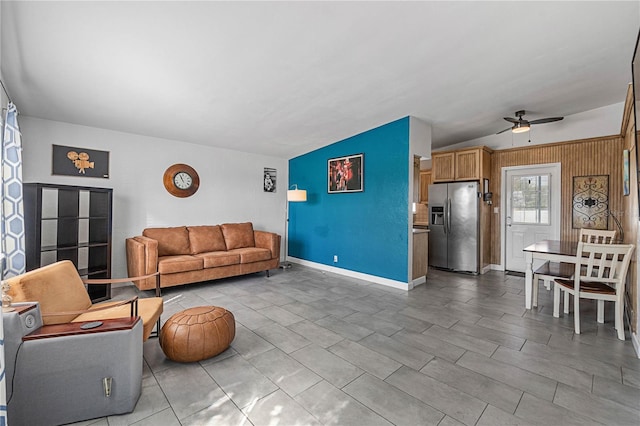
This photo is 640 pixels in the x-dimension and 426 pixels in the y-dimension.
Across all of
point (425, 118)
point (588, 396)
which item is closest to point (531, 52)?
point (425, 118)

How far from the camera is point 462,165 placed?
553cm

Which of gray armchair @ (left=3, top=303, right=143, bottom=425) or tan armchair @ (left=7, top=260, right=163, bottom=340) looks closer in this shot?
gray armchair @ (left=3, top=303, right=143, bottom=425)

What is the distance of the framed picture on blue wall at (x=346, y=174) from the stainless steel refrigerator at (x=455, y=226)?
6.34 ft

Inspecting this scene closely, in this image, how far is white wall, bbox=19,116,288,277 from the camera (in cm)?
386

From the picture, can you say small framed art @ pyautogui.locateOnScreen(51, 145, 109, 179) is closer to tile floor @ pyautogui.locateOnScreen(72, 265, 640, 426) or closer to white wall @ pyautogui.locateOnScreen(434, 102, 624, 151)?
tile floor @ pyautogui.locateOnScreen(72, 265, 640, 426)

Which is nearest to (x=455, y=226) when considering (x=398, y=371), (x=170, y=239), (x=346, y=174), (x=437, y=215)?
(x=437, y=215)

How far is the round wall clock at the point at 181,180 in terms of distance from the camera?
484 cm

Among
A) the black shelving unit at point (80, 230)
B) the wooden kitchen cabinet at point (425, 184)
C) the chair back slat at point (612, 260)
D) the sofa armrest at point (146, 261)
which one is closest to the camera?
the chair back slat at point (612, 260)

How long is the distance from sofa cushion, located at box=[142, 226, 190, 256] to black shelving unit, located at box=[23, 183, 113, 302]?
71 centimetres

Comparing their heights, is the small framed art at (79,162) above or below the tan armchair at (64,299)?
above

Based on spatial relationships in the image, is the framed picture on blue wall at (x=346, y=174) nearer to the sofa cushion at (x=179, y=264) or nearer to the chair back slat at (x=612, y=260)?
the sofa cushion at (x=179, y=264)

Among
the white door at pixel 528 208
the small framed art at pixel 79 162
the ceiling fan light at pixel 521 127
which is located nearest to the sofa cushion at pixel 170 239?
the small framed art at pixel 79 162

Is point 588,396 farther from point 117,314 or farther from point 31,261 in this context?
point 31,261

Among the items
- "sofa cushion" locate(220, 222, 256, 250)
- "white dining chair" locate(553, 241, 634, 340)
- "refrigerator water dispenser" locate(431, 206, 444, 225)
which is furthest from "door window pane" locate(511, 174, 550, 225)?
"sofa cushion" locate(220, 222, 256, 250)
